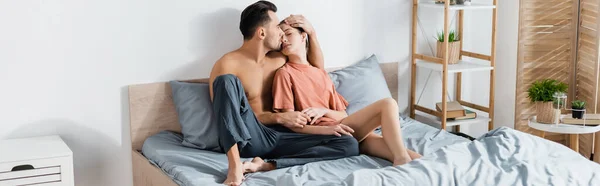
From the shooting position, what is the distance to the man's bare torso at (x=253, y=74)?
10.8ft

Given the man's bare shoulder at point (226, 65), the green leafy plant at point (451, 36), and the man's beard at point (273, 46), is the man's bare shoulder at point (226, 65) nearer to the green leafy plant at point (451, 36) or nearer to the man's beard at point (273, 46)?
the man's beard at point (273, 46)

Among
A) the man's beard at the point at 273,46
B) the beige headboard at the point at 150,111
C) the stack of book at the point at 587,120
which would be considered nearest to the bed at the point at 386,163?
the beige headboard at the point at 150,111

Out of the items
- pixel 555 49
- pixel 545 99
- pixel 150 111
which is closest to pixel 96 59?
pixel 150 111

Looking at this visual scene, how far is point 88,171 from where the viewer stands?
3320 mm

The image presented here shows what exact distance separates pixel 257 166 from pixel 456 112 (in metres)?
1.41

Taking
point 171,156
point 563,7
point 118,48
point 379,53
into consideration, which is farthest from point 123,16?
point 563,7

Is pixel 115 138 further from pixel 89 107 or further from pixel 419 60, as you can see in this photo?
pixel 419 60

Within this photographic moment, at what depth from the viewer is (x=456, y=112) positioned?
388 centimetres

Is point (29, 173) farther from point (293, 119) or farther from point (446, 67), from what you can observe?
point (446, 67)

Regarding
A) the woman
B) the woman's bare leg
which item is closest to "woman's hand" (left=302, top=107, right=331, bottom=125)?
the woman

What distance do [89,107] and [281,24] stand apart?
3.06 feet

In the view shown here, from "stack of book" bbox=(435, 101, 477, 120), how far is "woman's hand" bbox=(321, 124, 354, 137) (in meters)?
0.94

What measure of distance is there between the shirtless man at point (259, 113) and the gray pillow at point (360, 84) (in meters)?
0.18

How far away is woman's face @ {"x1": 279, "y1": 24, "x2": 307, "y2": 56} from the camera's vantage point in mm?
3391
